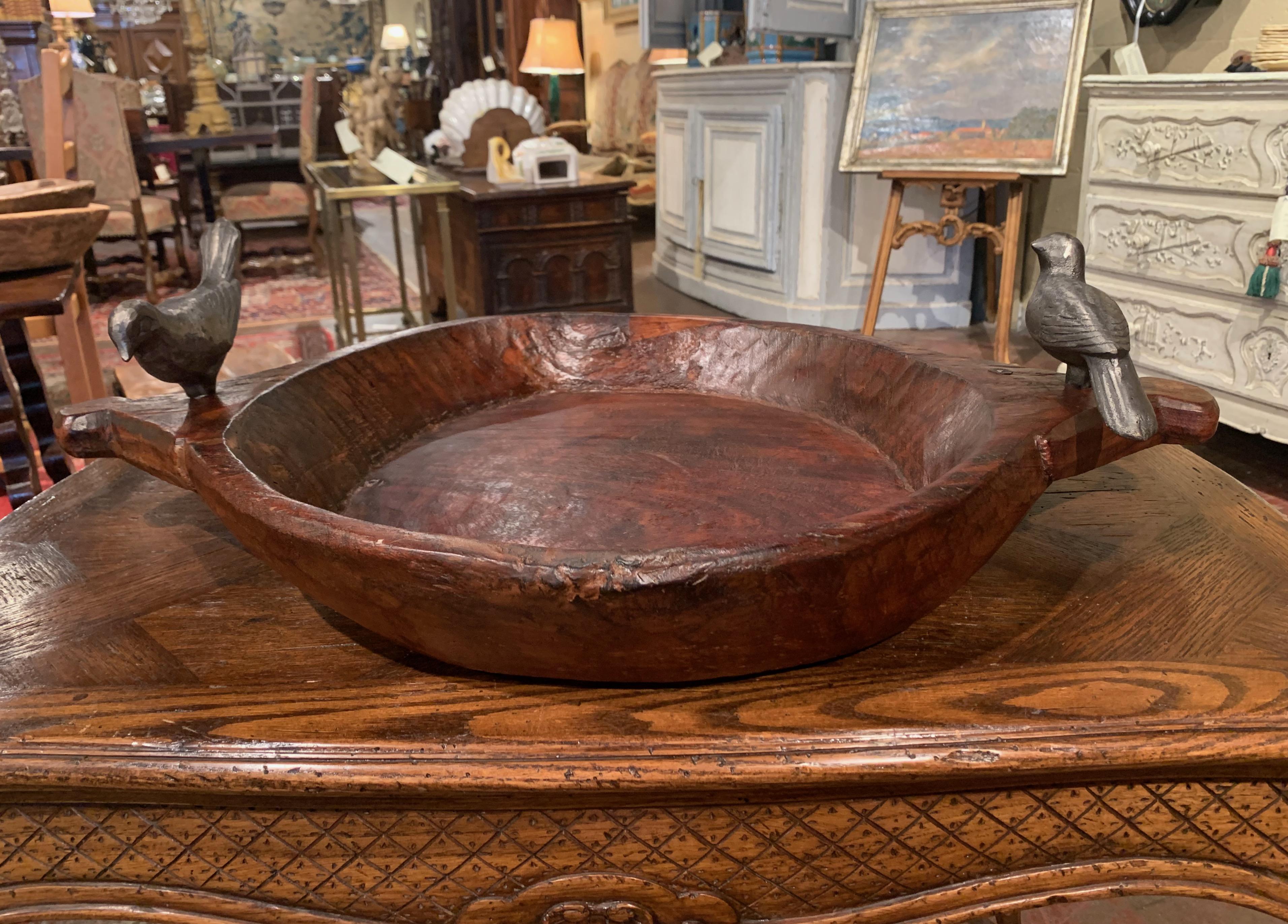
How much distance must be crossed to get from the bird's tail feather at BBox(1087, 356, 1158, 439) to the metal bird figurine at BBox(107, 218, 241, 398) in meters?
0.67

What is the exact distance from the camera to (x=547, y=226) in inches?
143

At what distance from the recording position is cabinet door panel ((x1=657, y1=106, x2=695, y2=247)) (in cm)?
467

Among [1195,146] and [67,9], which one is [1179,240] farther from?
[67,9]

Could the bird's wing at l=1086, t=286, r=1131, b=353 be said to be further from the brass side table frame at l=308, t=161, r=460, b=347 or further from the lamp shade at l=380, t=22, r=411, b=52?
the lamp shade at l=380, t=22, r=411, b=52

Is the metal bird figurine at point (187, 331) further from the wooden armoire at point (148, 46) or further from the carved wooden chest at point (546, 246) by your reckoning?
the wooden armoire at point (148, 46)

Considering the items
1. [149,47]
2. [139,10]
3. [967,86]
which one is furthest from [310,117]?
[149,47]

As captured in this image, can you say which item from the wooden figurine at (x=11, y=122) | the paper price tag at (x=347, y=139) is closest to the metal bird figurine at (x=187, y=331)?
the paper price tag at (x=347, y=139)

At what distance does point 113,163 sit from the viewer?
4.61m

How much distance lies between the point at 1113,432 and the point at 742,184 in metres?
3.77

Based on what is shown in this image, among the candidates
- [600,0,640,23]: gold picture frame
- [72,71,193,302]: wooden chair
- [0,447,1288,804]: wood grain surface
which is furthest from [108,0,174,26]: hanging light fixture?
[0,447,1288,804]: wood grain surface

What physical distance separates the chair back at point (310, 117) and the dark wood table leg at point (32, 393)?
326cm

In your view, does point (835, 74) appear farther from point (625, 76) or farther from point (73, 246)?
point (625, 76)

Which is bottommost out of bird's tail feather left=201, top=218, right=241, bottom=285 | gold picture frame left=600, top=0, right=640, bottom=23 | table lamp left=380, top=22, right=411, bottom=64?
bird's tail feather left=201, top=218, right=241, bottom=285

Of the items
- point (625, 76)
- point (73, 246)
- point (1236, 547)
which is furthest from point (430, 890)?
point (625, 76)
